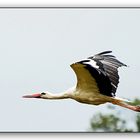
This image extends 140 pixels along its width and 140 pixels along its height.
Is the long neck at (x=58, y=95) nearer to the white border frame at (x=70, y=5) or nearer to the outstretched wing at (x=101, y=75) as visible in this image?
the outstretched wing at (x=101, y=75)

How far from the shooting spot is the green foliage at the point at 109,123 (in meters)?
5.33

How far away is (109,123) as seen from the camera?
536cm

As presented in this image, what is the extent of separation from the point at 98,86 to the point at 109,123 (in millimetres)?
236

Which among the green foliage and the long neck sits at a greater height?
the long neck

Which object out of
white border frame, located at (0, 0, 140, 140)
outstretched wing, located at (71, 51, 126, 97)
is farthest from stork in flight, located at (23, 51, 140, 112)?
white border frame, located at (0, 0, 140, 140)

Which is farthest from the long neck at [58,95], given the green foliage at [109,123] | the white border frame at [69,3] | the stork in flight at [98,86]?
the white border frame at [69,3]

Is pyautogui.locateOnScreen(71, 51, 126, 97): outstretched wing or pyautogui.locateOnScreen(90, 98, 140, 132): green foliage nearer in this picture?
pyautogui.locateOnScreen(71, 51, 126, 97): outstretched wing

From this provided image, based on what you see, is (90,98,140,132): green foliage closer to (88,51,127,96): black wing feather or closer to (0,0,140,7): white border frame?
(88,51,127,96): black wing feather

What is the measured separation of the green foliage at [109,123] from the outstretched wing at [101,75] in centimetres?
13

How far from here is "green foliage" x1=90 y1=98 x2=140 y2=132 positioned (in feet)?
17.5

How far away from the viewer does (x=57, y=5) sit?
5.37 m

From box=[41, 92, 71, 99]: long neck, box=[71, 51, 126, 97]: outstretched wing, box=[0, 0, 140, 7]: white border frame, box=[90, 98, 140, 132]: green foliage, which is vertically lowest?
box=[90, 98, 140, 132]: green foliage

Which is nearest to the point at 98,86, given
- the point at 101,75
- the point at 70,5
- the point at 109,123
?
the point at 101,75

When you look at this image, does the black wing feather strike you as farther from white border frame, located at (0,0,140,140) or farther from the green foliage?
white border frame, located at (0,0,140,140)
